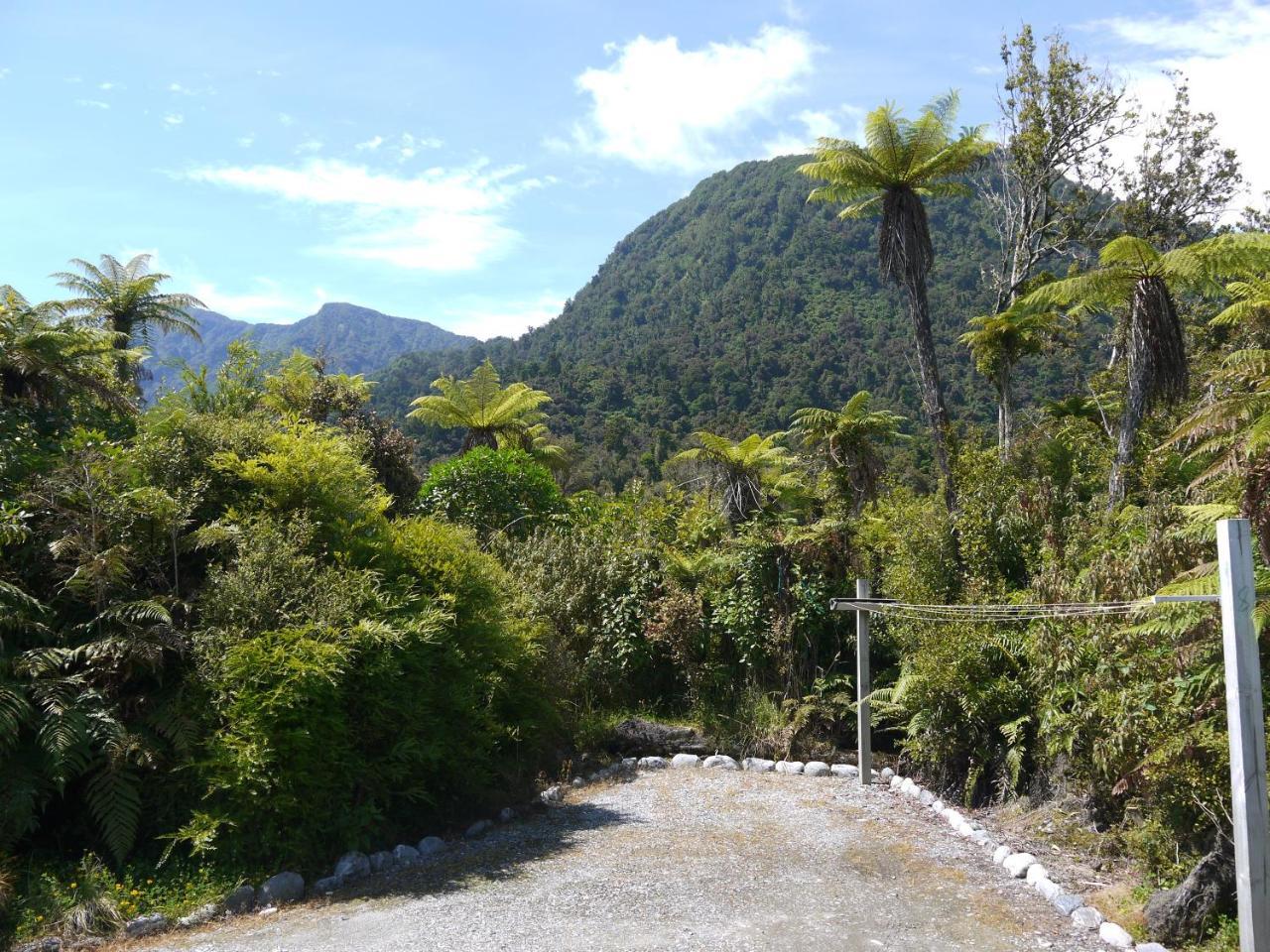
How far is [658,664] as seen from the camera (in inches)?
426

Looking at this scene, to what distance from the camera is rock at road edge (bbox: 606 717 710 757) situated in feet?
31.6

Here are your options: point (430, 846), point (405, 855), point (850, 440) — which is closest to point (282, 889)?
point (405, 855)

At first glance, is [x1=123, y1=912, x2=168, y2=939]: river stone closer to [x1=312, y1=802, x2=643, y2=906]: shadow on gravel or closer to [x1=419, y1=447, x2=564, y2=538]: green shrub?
[x1=312, y1=802, x2=643, y2=906]: shadow on gravel

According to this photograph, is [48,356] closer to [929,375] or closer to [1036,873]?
[1036,873]

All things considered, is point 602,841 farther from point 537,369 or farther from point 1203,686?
point 537,369

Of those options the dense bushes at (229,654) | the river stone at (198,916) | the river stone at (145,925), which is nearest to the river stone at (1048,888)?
the dense bushes at (229,654)

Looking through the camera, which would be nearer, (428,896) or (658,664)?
(428,896)

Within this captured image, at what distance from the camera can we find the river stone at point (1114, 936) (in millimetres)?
4652

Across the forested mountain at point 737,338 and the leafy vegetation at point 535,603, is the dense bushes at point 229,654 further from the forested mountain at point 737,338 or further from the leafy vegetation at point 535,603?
the forested mountain at point 737,338

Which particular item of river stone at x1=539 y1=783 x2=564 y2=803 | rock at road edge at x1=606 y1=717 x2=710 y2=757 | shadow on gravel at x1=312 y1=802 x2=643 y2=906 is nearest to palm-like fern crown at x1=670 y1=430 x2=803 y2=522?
rock at road edge at x1=606 y1=717 x2=710 y2=757

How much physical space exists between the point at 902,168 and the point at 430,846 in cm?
1033

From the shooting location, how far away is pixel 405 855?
633 cm

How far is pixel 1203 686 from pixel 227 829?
18.9ft

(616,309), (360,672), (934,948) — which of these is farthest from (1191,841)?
(616,309)
